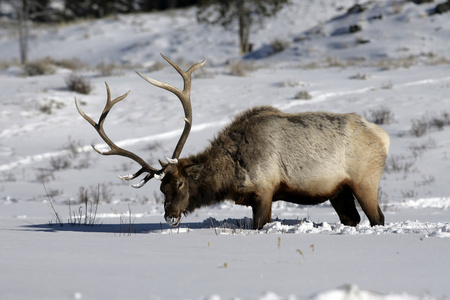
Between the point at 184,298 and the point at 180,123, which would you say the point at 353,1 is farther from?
the point at 184,298

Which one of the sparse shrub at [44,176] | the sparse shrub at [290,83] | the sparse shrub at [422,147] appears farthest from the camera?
the sparse shrub at [290,83]

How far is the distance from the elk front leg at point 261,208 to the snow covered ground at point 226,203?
0.14 meters

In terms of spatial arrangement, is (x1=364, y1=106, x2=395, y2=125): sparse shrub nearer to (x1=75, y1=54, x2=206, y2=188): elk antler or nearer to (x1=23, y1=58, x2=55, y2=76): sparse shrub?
(x1=75, y1=54, x2=206, y2=188): elk antler

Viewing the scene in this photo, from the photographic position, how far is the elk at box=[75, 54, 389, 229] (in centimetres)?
659

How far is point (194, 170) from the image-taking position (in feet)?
22.3

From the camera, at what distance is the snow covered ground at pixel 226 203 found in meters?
3.46

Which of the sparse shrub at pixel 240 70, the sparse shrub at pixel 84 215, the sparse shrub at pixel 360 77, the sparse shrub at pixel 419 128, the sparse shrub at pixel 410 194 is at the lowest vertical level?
the sparse shrub at pixel 410 194

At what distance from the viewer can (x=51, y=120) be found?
16.0 metres

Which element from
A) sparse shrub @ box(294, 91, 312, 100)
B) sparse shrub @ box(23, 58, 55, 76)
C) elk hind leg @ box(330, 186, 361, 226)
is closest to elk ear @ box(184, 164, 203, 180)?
elk hind leg @ box(330, 186, 361, 226)

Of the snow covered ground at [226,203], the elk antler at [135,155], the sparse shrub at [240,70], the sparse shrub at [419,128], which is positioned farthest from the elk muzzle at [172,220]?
the sparse shrub at [240,70]

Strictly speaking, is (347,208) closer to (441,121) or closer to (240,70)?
(441,121)

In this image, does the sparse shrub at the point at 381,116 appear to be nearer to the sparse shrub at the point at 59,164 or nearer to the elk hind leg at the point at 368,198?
the sparse shrub at the point at 59,164

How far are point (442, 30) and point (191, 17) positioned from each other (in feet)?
69.2

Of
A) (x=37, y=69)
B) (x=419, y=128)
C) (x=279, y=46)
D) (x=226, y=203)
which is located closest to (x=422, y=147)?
(x=419, y=128)
